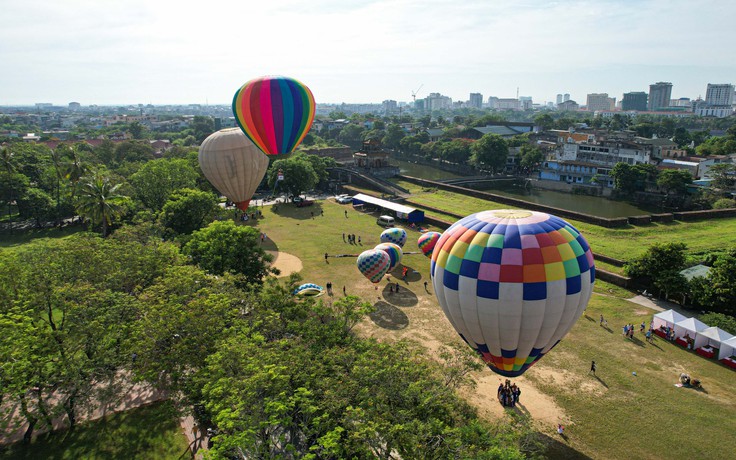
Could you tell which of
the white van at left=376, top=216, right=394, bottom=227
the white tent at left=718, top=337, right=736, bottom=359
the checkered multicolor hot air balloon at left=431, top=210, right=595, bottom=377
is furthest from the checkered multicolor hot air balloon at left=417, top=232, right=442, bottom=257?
the white tent at left=718, top=337, right=736, bottom=359

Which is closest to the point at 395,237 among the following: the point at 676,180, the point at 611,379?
the point at 611,379

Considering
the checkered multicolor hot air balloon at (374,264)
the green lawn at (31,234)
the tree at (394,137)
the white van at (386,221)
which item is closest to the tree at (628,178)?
the white van at (386,221)

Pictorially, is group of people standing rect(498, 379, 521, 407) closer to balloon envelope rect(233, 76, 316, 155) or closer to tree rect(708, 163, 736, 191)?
balloon envelope rect(233, 76, 316, 155)

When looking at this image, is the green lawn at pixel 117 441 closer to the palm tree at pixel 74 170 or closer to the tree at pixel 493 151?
the palm tree at pixel 74 170

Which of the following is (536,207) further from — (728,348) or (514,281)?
(514,281)

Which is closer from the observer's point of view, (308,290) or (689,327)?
(689,327)
